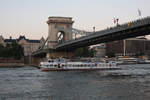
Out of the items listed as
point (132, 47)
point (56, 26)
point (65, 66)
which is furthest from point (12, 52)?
point (132, 47)

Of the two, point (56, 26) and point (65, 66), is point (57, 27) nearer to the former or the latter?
point (56, 26)

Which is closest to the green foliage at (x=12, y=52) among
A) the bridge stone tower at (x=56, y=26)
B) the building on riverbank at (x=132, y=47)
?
the bridge stone tower at (x=56, y=26)

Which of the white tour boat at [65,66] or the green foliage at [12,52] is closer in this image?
the white tour boat at [65,66]

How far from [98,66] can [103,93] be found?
33829 millimetres

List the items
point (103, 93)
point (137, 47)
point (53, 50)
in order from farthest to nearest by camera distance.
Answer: point (137, 47) → point (53, 50) → point (103, 93)

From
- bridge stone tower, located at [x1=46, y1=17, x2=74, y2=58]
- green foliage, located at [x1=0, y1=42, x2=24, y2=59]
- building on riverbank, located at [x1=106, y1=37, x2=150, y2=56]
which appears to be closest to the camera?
bridge stone tower, located at [x1=46, y1=17, x2=74, y2=58]

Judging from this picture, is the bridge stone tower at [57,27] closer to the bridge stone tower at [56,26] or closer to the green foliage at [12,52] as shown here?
the bridge stone tower at [56,26]

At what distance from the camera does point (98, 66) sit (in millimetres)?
55344

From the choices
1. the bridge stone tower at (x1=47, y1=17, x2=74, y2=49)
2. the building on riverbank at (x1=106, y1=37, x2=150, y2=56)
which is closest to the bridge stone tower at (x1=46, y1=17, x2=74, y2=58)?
the bridge stone tower at (x1=47, y1=17, x2=74, y2=49)

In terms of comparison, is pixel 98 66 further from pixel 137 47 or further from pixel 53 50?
pixel 137 47

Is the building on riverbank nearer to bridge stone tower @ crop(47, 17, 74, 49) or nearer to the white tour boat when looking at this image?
bridge stone tower @ crop(47, 17, 74, 49)

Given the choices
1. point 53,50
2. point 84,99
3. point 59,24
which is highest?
point 59,24

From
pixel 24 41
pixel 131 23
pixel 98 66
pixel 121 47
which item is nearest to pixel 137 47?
pixel 121 47

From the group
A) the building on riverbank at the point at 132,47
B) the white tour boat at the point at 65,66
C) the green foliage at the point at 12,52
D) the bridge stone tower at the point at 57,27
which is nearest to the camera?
the white tour boat at the point at 65,66
